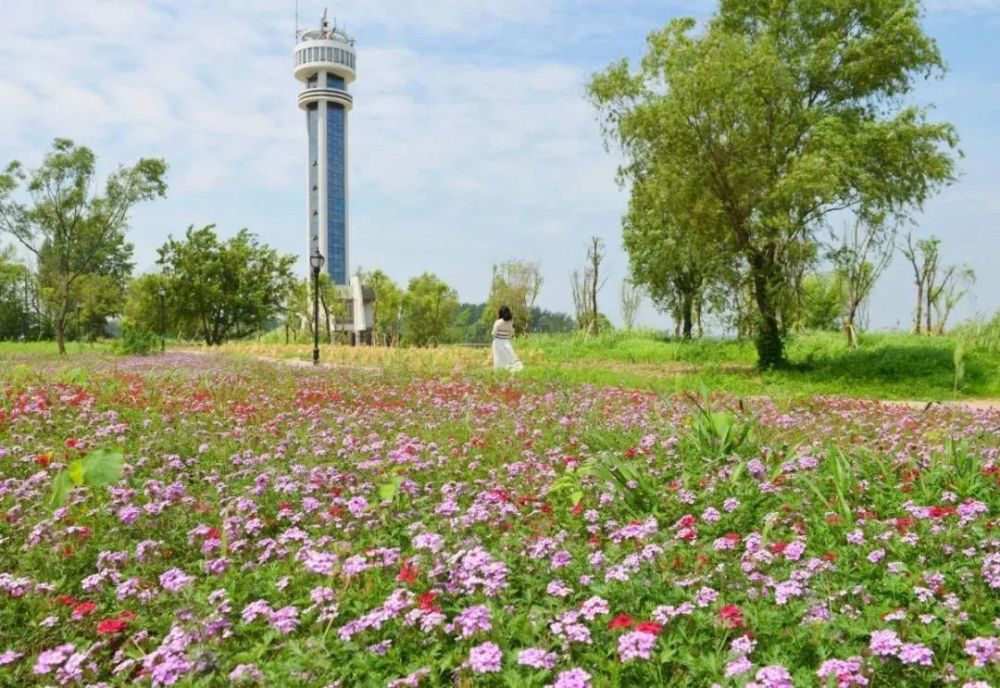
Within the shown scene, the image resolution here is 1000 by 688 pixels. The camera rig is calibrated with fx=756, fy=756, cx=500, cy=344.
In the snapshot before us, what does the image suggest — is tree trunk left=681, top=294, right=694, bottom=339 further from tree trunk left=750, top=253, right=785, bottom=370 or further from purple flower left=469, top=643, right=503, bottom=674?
purple flower left=469, top=643, right=503, bottom=674

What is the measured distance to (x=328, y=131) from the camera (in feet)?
291

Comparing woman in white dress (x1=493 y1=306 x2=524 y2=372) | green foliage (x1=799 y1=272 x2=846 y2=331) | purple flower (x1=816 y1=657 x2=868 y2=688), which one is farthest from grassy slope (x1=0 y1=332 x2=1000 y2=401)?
green foliage (x1=799 y1=272 x2=846 y2=331)

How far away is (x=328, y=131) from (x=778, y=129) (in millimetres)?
76072

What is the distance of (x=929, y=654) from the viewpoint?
2.78 m

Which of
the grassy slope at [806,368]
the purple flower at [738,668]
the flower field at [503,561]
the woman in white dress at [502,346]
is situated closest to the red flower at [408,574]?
the flower field at [503,561]

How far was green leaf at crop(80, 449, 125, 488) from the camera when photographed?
3.33 meters

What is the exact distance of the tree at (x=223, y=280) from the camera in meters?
55.8

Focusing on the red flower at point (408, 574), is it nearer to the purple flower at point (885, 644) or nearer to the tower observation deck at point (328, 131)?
the purple flower at point (885, 644)

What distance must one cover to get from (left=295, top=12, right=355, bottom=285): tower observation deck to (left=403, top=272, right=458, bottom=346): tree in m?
29.2

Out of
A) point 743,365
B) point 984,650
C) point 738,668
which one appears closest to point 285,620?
point 738,668

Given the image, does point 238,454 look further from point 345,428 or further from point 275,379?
point 275,379

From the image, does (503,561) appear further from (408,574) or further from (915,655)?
(915,655)

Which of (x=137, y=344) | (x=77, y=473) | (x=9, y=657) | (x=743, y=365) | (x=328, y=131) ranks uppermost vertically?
(x=328, y=131)

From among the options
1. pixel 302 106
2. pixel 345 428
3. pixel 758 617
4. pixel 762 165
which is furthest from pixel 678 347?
pixel 302 106
